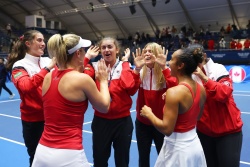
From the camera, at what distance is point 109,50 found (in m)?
3.17

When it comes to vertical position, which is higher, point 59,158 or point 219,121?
point 219,121

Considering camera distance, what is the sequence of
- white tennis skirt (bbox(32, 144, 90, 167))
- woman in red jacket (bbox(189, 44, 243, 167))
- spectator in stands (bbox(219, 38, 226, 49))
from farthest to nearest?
spectator in stands (bbox(219, 38, 226, 49)), woman in red jacket (bbox(189, 44, 243, 167)), white tennis skirt (bbox(32, 144, 90, 167))

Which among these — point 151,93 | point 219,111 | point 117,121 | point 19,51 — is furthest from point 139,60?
point 19,51

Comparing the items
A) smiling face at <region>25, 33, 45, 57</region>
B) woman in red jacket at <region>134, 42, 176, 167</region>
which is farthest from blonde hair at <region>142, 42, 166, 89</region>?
smiling face at <region>25, 33, 45, 57</region>

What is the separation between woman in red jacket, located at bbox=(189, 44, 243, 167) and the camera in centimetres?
255

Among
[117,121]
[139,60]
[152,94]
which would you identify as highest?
[139,60]

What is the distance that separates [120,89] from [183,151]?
1042mm

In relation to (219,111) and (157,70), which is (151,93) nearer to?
(157,70)

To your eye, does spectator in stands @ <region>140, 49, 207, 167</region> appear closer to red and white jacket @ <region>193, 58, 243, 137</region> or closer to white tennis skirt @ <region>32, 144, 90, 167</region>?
red and white jacket @ <region>193, 58, 243, 137</region>

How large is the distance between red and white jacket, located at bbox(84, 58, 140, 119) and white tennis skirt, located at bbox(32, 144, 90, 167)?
98 centimetres

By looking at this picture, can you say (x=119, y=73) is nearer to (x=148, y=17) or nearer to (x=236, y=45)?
(x=236, y=45)

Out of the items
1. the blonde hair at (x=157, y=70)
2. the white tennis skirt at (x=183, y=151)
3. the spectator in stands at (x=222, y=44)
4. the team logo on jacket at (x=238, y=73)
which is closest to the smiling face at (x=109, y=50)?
the blonde hair at (x=157, y=70)

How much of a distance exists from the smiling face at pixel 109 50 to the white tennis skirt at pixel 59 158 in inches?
54.6

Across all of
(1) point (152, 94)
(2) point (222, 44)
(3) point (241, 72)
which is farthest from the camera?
(2) point (222, 44)
